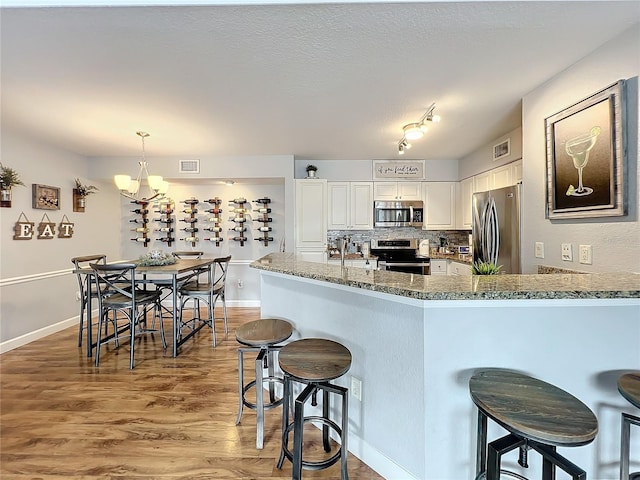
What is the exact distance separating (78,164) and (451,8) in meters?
4.90

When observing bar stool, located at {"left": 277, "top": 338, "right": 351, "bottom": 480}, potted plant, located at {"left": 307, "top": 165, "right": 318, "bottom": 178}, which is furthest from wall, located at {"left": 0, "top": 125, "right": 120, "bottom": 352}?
bar stool, located at {"left": 277, "top": 338, "right": 351, "bottom": 480}

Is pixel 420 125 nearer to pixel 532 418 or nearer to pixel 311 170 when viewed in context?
pixel 311 170

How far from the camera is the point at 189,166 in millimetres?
4145

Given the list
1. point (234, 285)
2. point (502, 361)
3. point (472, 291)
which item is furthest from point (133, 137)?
point (502, 361)

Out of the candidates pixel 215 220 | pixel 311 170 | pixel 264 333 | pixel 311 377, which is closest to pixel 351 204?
pixel 311 170

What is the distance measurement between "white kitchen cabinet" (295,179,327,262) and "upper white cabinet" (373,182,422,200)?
3.07 feet

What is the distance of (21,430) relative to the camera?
1.89 m

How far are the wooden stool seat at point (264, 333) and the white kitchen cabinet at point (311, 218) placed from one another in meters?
2.40

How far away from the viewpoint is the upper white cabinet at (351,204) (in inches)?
182

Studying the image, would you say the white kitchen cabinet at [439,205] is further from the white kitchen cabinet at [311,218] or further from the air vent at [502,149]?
the white kitchen cabinet at [311,218]

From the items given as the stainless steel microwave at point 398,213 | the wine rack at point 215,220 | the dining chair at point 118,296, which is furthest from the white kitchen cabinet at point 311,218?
the dining chair at point 118,296

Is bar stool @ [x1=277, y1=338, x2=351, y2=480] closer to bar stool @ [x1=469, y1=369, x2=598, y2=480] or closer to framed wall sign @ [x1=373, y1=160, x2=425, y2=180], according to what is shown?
bar stool @ [x1=469, y1=369, x2=598, y2=480]

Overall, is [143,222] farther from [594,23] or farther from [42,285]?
[594,23]

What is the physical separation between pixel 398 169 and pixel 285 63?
10.3 feet
